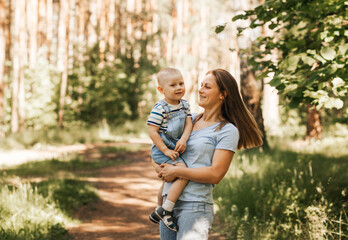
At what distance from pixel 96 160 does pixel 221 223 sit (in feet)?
22.2

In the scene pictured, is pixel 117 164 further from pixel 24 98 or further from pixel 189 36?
pixel 189 36

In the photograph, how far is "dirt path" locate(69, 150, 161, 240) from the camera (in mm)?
5680

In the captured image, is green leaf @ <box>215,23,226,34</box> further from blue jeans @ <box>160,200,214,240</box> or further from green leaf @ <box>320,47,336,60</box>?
blue jeans @ <box>160,200,214,240</box>

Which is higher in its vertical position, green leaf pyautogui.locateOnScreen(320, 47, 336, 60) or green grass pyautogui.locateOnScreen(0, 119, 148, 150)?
green leaf pyautogui.locateOnScreen(320, 47, 336, 60)

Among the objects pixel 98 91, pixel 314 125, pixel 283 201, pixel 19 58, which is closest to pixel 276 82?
pixel 283 201

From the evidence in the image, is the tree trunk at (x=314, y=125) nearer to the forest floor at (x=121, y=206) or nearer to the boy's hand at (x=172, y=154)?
the forest floor at (x=121, y=206)

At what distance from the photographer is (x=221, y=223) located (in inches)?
224

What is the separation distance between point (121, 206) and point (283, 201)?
3.30 metres

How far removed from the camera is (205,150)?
256 cm

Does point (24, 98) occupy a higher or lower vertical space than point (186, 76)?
lower

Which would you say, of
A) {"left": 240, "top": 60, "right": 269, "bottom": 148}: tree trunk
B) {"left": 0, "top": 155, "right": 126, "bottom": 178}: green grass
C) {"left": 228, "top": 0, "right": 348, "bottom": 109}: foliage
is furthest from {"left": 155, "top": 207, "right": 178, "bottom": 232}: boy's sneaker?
{"left": 240, "top": 60, "right": 269, "bottom": 148}: tree trunk

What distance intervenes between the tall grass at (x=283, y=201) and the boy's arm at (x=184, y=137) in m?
1.92

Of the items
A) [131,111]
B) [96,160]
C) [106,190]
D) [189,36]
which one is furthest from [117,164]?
[189,36]

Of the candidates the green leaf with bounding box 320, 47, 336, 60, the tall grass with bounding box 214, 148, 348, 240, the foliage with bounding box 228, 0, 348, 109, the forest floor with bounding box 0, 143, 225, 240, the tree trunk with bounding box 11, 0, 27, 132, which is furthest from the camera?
the tree trunk with bounding box 11, 0, 27, 132
